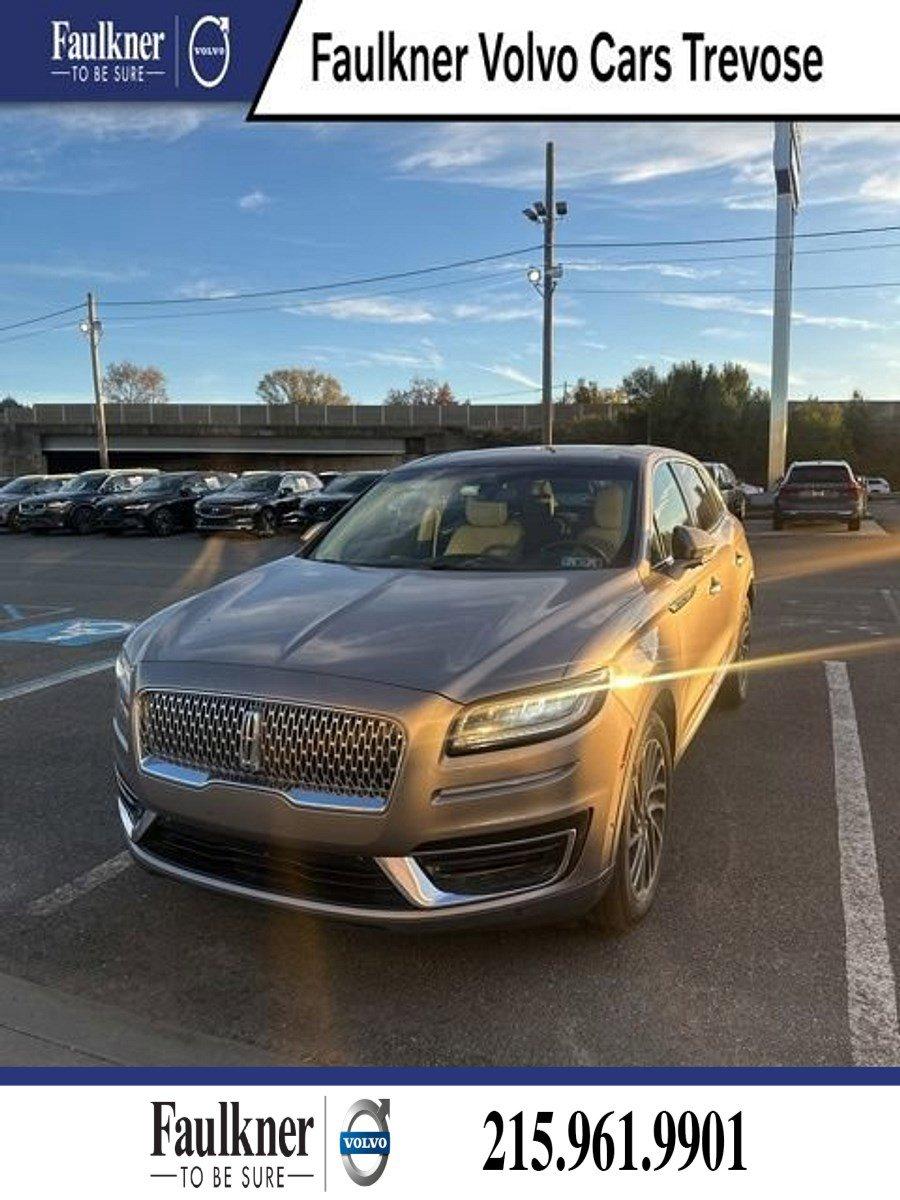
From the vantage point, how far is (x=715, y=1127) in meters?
2.33

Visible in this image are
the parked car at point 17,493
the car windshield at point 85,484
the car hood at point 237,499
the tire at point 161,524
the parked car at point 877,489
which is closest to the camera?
the car hood at point 237,499

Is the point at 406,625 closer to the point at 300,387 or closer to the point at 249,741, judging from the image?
the point at 249,741

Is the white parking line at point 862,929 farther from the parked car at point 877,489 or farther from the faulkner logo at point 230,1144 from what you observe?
the parked car at point 877,489

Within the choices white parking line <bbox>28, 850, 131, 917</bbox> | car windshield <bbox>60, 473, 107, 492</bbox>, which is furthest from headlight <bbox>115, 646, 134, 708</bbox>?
car windshield <bbox>60, 473, 107, 492</bbox>

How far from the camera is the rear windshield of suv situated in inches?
824

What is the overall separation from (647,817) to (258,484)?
2129cm

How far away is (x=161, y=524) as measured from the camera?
23.6 m

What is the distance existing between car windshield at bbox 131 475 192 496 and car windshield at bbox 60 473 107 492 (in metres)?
1.59

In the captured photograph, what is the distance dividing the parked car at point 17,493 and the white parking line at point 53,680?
19.1 metres

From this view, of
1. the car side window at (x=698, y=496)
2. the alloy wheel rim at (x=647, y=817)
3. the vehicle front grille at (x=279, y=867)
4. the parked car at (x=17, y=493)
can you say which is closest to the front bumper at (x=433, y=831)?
the vehicle front grille at (x=279, y=867)

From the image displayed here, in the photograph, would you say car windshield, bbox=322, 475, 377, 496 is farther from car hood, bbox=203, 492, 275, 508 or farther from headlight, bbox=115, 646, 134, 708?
headlight, bbox=115, 646, 134, 708

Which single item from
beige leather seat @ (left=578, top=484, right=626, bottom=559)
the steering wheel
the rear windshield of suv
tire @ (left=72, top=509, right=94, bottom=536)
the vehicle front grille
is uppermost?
beige leather seat @ (left=578, top=484, right=626, bottom=559)

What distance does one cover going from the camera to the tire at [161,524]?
76.7ft

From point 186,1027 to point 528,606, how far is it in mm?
1723
